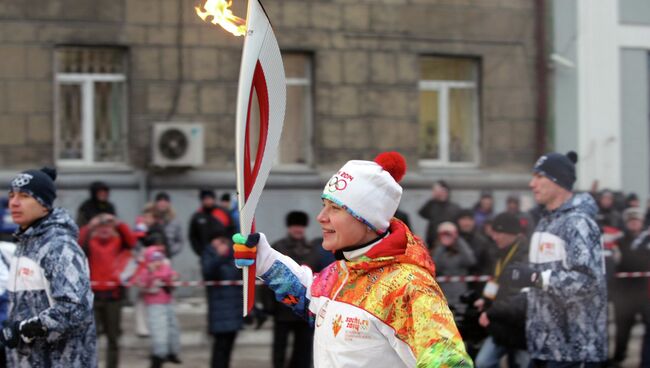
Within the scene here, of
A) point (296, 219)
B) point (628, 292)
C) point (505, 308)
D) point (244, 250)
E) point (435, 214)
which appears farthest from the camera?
point (435, 214)

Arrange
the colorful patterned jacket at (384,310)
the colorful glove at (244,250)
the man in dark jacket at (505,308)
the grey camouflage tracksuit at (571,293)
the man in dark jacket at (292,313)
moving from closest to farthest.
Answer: the colorful patterned jacket at (384,310), the colorful glove at (244,250), the grey camouflage tracksuit at (571,293), the man in dark jacket at (505,308), the man in dark jacket at (292,313)

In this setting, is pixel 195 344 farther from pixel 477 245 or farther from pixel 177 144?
pixel 177 144

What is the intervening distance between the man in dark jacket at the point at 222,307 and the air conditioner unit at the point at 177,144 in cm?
541

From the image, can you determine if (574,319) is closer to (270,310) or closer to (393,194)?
(393,194)

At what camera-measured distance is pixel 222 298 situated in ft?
31.0

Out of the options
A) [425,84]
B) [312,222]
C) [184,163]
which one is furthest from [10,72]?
[425,84]

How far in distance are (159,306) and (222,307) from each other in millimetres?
771

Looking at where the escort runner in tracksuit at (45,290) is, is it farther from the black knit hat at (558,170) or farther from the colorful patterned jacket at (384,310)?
the black knit hat at (558,170)

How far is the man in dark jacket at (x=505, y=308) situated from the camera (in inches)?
298

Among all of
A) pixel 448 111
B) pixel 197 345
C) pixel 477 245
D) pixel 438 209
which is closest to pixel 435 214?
pixel 438 209

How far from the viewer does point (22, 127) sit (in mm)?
14562

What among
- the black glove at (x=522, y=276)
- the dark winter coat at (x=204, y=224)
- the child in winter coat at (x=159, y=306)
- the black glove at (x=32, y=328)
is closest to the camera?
the black glove at (x=32, y=328)

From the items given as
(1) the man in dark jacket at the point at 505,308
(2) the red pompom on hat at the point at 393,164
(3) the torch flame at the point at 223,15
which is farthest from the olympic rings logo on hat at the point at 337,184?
(1) the man in dark jacket at the point at 505,308

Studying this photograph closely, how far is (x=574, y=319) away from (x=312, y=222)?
9128 mm
